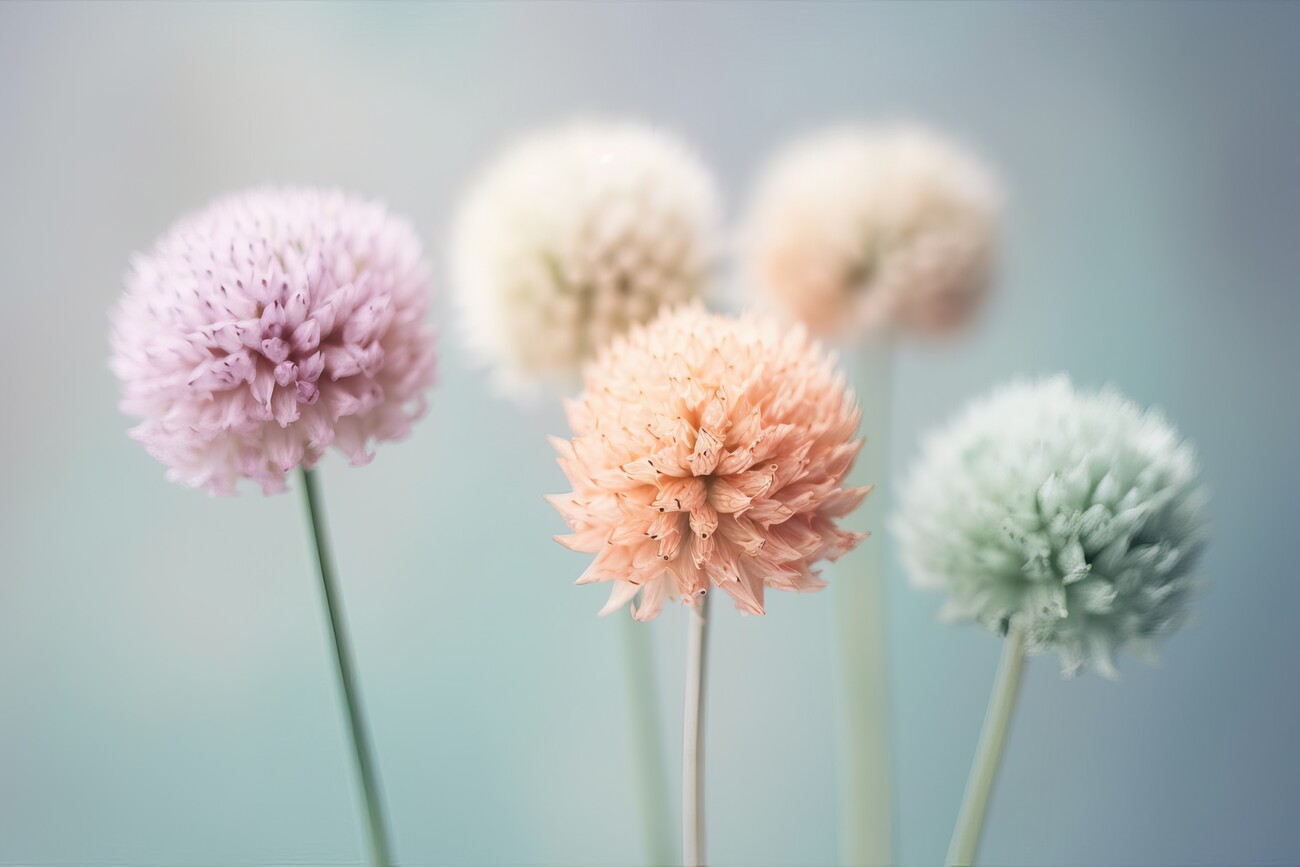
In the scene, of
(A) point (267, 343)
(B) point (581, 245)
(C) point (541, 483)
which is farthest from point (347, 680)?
(C) point (541, 483)

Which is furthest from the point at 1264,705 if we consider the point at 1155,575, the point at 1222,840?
the point at 1155,575

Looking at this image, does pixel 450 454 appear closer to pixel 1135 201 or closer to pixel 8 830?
pixel 8 830

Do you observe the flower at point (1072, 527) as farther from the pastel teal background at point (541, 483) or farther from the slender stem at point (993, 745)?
the pastel teal background at point (541, 483)

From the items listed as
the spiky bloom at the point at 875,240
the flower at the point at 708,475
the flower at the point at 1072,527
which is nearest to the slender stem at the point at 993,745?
the flower at the point at 1072,527

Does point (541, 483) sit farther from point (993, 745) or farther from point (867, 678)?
point (993, 745)

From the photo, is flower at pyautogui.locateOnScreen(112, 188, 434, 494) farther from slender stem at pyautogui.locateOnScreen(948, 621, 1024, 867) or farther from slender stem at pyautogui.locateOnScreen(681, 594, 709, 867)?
slender stem at pyautogui.locateOnScreen(948, 621, 1024, 867)

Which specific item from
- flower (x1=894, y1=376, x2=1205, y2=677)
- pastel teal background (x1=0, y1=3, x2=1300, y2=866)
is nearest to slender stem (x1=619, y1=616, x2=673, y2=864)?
pastel teal background (x1=0, y1=3, x2=1300, y2=866)
